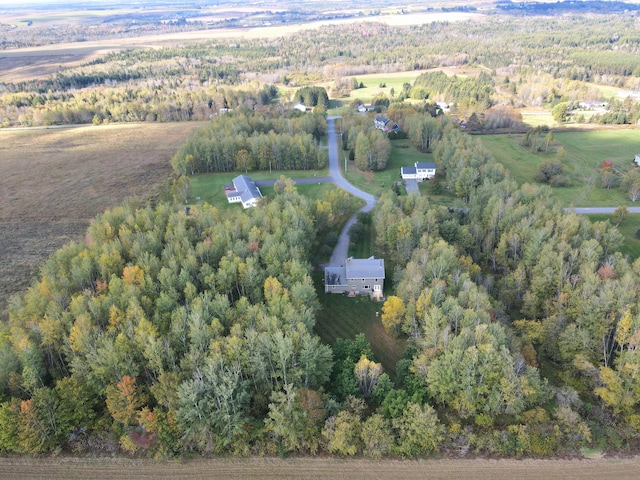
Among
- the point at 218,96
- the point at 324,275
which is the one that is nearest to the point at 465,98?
the point at 218,96

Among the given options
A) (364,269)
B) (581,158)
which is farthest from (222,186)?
(581,158)

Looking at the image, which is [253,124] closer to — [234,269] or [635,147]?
[234,269]

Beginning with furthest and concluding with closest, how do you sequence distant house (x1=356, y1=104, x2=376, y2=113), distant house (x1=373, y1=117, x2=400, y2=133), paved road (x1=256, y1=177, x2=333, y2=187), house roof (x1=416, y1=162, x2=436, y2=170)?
distant house (x1=356, y1=104, x2=376, y2=113), distant house (x1=373, y1=117, x2=400, y2=133), paved road (x1=256, y1=177, x2=333, y2=187), house roof (x1=416, y1=162, x2=436, y2=170)

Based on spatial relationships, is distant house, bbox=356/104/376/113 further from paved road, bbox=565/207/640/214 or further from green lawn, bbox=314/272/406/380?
green lawn, bbox=314/272/406/380

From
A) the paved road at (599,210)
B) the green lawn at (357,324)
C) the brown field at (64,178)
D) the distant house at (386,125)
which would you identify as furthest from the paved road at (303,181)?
the paved road at (599,210)

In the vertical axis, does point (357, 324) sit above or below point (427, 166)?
below

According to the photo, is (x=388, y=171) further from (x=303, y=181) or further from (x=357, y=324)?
(x=357, y=324)

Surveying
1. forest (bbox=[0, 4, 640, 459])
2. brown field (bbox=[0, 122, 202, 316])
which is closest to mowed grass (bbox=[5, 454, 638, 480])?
forest (bbox=[0, 4, 640, 459])

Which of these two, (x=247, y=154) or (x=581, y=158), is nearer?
(x=247, y=154)
